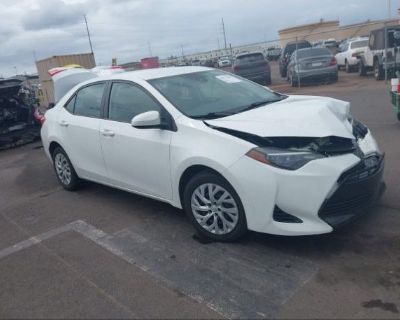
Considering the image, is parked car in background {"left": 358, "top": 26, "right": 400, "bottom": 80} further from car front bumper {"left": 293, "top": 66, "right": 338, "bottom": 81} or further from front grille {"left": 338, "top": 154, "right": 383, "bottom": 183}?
front grille {"left": 338, "top": 154, "right": 383, "bottom": 183}

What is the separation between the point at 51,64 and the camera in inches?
853

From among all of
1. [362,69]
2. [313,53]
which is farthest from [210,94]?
[362,69]

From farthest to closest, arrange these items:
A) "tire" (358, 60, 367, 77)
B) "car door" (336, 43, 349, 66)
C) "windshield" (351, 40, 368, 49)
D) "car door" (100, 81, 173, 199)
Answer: "car door" (336, 43, 349, 66) → "windshield" (351, 40, 368, 49) → "tire" (358, 60, 367, 77) → "car door" (100, 81, 173, 199)

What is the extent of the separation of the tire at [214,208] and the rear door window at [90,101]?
1837mm

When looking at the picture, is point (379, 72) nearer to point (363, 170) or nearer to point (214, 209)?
point (363, 170)

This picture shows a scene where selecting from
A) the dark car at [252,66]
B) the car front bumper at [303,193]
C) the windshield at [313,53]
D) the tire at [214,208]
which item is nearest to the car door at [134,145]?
the tire at [214,208]

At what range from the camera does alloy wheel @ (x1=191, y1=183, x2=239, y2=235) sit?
391 centimetres

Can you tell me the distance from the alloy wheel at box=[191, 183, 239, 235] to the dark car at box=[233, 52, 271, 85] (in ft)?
52.6

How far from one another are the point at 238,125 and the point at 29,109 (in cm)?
962

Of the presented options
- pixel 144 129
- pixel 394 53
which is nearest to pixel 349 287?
pixel 144 129

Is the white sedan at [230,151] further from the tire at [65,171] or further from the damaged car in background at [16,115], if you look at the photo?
the damaged car in background at [16,115]

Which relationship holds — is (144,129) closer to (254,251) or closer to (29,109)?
(254,251)

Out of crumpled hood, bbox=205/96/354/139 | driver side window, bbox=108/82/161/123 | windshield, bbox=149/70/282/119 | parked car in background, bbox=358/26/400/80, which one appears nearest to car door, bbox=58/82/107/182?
driver side window, bbox=108/82/161/123

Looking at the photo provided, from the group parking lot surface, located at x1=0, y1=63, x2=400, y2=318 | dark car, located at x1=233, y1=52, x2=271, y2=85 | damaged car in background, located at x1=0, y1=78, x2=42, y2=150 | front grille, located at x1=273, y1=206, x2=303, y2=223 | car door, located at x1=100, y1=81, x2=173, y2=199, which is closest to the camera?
parking lot surface, located at x1=0, y1=63, x2=400, y2=318
